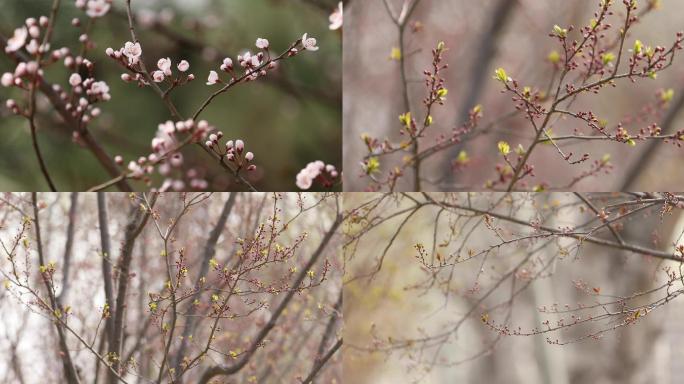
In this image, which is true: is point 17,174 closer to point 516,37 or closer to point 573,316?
point 573,316

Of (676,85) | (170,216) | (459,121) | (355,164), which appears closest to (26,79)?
(170,216)

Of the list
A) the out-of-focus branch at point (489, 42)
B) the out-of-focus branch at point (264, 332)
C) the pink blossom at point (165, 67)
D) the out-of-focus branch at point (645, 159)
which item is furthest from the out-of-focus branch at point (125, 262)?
the out-of-focus branch at point (645, 159)

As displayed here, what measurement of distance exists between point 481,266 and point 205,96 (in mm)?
Answer: 949

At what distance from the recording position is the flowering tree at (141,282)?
1.87 metres

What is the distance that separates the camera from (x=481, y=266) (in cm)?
193

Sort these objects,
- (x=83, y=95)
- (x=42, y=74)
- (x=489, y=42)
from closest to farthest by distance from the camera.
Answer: (x=42, y=74) < (x=83, y=95) < (x=489, y=42)

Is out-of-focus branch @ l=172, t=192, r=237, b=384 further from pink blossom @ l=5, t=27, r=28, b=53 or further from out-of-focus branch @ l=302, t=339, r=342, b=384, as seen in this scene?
pink blossom @ l=5, t=27, r=28, b=53

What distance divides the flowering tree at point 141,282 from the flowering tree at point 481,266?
0.25 meters

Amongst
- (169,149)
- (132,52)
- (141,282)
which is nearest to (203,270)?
(141,282)

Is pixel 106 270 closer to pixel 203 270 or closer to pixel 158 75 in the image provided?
pixel 203 270

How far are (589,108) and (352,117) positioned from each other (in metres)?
1.01

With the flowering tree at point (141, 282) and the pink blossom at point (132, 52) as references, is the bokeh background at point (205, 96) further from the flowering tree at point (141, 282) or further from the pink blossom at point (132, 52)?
the pink blossom at point (132, 52)

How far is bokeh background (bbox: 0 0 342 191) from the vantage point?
78.0 inches

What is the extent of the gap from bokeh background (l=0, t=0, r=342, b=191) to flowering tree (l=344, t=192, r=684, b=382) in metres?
0.30
